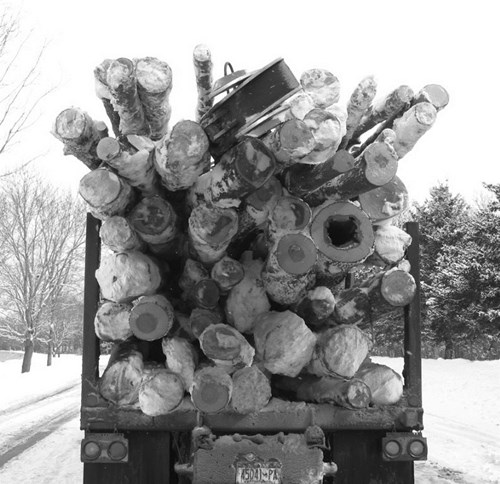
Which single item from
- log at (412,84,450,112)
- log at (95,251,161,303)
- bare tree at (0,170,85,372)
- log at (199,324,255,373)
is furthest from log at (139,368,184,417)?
bare tree at (0,170,85,372)

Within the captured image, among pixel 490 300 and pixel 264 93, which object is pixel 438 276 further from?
pixel 264 93

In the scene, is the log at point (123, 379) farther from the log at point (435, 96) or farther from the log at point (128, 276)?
the log at point (435, 96)

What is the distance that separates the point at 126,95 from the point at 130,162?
0.98 feet

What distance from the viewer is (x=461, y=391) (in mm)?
16844

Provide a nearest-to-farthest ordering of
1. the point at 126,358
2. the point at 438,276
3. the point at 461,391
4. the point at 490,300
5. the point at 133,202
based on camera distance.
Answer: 1. the point at 133,202
2. the point at 126,358
3. the point at 461,391
4. the point at 490,300
5. the point at 438,276

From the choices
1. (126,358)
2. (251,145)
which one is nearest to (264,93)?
(251,145)

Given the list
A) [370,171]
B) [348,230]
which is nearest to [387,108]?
[348,230]

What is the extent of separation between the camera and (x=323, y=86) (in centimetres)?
310

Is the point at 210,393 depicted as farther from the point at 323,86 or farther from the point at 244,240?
the point at 323,86

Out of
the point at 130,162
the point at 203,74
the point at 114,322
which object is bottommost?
the point at 114,322

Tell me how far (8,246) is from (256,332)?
75.5 ft

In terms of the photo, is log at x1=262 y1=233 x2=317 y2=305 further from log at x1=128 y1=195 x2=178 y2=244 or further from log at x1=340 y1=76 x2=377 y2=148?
log at x1=340 y1=76 x2=377 y2=148

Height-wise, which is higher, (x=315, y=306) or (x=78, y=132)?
(x=78, y=132)

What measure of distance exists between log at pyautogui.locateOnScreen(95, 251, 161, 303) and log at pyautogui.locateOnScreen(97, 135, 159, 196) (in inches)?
14.6
